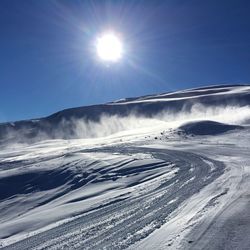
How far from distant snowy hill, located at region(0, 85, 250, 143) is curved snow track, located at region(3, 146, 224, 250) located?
42.1 metres

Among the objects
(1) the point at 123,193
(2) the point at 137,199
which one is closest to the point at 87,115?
(1) the point at 123,193

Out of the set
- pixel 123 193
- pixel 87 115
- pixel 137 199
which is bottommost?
pixel 137 199

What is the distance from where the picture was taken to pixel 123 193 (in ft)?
50.0

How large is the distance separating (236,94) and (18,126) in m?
41.8

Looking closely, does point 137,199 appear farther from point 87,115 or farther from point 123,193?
point 87,115

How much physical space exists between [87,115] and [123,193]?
2427 inches

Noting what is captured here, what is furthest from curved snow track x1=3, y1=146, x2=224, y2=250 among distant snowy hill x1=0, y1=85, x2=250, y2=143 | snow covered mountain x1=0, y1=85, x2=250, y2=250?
distant snowy hill x1=0, y1=85, x2=250, y2=143

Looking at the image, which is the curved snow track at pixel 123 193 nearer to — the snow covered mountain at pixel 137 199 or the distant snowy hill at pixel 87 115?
the snow covered mountain at pixel 137 199

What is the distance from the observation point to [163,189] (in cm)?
1459

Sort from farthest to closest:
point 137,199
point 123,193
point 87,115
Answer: point 87,115 < point 123,193 < point 137,199

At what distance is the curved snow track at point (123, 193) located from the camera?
9.81 m

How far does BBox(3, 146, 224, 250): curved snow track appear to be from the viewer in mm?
9812

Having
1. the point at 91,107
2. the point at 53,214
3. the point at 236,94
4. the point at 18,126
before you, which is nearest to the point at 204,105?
the point at 236,94

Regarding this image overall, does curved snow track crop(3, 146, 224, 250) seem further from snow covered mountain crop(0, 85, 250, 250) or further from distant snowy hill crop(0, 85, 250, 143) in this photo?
distant snowy hill crop(0, 85, 250, 143)
